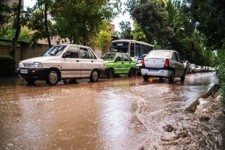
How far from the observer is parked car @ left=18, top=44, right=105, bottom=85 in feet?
47.1

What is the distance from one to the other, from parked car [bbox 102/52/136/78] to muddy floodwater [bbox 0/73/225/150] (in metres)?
11.0

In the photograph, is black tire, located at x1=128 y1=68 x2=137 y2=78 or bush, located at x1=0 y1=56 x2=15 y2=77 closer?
bush, located at x1=0 y1=56 x2=15 y2=77

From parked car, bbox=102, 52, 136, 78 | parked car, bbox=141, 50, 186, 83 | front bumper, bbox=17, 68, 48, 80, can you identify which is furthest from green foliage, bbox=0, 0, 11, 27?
parked car, bbox=141, 50, 186, 83

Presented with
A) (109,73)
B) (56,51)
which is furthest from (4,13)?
(56,51)

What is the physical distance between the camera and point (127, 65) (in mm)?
23328

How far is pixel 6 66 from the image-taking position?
19.5 metres

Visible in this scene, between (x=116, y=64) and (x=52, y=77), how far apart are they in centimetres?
764

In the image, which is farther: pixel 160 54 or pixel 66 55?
pixel 160 54

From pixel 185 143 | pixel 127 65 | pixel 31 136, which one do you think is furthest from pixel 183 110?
pixel 127 65

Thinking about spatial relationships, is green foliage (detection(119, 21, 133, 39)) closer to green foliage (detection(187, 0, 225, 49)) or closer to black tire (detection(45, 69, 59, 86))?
green foliage (detection(187, 0, 225, 49))

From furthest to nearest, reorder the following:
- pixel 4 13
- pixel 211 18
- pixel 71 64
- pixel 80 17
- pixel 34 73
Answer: pixel 80 17, pixel 4 13, pixel 211 18, pixel 71 64, pixel 34 73

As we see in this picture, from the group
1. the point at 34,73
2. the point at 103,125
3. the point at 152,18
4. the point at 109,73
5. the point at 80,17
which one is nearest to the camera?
the point at 103,125

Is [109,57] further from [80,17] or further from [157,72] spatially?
[157,72]

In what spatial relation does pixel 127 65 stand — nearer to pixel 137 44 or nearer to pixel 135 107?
pixel 137 44
